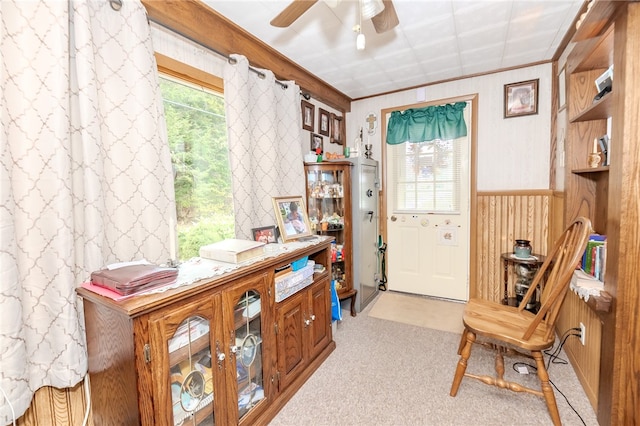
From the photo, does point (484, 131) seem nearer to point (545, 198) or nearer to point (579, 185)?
point (545, 198)

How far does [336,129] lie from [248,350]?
2644mm

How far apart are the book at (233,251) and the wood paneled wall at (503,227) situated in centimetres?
248

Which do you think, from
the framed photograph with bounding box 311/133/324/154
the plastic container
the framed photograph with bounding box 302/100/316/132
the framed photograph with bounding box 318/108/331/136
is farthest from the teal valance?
the plastic container

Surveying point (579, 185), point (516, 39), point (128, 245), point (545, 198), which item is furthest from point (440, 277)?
point (128, 245)

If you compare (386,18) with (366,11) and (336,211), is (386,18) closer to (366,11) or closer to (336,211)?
(366,11)

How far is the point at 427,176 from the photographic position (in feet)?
10.7

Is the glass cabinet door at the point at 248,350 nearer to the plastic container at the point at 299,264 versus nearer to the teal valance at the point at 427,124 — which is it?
the plastic container at the point at 299,264

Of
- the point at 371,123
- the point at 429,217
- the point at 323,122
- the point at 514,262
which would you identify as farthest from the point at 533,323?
the point at 371,123

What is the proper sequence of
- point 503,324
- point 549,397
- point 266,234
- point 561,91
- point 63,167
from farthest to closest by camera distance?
point 561,91 → point 266,234 → point 503,324 → point 549,397 → point 63,167

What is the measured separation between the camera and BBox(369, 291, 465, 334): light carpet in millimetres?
2664

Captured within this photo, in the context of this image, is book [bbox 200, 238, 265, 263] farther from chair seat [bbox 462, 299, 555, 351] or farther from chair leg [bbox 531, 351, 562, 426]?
chair leg [bbox 531, 351, 562, 426]

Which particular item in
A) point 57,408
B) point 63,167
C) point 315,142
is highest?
point 315,142

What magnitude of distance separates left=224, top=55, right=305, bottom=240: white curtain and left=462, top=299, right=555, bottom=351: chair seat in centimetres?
151

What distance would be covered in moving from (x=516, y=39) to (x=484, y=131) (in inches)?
35.4
